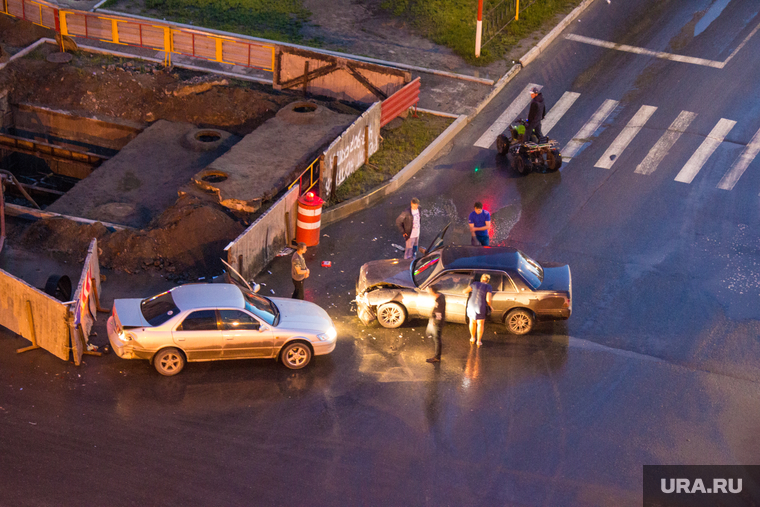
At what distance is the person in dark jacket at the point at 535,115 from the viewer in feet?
70.8

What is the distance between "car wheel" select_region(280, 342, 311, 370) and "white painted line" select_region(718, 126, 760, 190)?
41.3 ft

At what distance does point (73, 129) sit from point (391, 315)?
13822mm

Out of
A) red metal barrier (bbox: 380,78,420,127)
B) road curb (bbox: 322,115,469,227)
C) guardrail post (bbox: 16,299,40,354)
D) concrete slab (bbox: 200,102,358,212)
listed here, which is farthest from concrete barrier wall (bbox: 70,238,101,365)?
red metal barrier (bbox: 380,78,420,127)

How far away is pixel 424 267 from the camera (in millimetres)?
16500

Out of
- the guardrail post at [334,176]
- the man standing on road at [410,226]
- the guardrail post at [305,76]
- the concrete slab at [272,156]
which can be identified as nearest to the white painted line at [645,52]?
the guardrail post at [305,76]

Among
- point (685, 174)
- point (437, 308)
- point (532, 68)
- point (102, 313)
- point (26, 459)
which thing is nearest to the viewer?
point (26, 459)

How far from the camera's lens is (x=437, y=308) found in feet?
49.6

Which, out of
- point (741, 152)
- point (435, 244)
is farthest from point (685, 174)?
point (435, 244)

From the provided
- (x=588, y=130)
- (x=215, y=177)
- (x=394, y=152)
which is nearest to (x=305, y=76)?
(x=394, y=152)

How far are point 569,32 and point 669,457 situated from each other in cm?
2005

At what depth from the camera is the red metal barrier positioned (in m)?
23.6

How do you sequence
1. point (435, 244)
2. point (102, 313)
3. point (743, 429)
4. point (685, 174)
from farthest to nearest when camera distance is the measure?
point (685, 174) → point (435, 244) → point (102, 313) → point (743, 429)

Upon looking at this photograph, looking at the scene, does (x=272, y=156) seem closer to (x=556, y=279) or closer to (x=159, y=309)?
(x=159, y=309)

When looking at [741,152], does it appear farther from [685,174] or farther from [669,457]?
→ [669,457]
